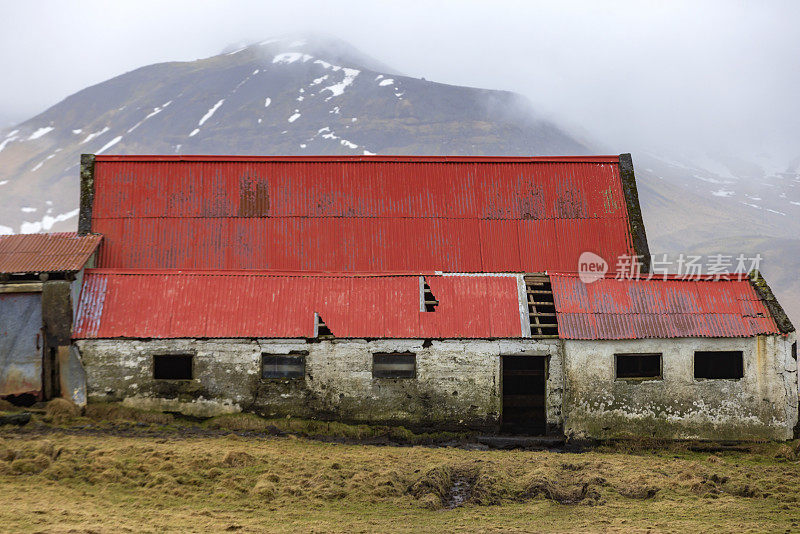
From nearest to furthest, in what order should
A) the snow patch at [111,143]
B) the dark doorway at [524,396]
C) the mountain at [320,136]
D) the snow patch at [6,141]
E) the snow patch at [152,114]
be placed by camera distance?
the dark doorway at [524,396], the mountain at [320,136], the snow patch at [111,143], the snow patch at [6,141], the snow patch at [152,114]

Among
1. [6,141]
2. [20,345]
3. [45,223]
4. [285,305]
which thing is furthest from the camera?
[6,141]

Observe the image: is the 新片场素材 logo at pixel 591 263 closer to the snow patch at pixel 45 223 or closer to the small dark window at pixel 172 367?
the small dark window at pixel 172 367

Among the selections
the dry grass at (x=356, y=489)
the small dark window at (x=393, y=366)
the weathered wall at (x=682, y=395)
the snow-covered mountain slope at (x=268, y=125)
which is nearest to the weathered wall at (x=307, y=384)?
the small dark window at (x=393, y=366)

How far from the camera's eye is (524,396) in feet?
65.1

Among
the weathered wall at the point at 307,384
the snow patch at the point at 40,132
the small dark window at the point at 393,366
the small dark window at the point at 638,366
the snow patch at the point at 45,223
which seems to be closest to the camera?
the weathered wall at the point at 307,384

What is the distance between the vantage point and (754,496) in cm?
1467

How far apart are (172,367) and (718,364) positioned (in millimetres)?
14381

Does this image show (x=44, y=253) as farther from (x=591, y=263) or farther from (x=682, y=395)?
(x=682, y=395)

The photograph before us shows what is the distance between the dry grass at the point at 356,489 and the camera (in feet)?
41.3

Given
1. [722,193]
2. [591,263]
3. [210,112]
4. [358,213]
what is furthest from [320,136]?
[591,263]

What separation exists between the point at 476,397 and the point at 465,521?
6374mm

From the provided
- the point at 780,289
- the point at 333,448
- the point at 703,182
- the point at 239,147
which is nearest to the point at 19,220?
the point at 239,147

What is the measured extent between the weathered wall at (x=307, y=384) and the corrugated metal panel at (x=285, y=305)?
34cm

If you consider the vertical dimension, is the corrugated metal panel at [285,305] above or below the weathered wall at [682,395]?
above
